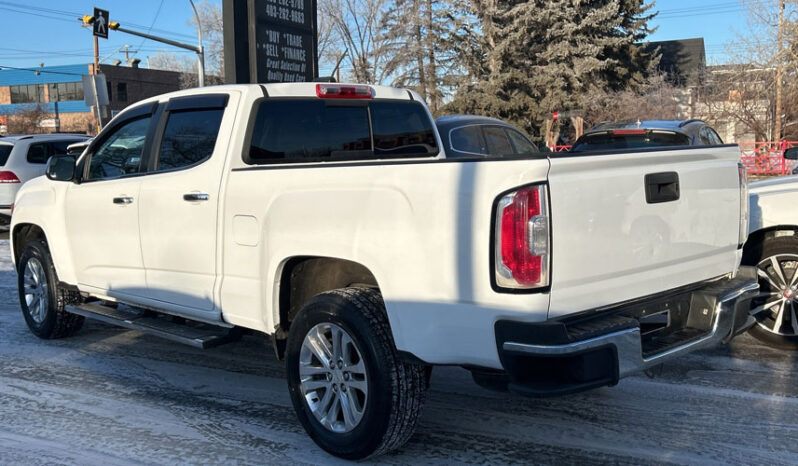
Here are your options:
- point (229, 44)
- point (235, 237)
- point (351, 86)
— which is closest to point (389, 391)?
point (235, 237)

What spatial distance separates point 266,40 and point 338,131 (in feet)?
21.3

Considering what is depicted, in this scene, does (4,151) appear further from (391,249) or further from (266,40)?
(391,249)

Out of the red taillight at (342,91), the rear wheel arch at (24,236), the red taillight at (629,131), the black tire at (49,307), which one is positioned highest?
the red taillight at (342,91)

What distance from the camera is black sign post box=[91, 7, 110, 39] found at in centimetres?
2238

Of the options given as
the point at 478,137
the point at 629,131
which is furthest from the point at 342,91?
the point at 478,137

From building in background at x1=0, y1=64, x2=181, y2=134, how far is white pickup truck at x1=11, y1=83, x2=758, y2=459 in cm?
6100

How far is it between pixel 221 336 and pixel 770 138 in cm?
3176

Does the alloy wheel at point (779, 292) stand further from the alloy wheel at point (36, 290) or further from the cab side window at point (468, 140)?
the alloy wheel at point (36, 290)

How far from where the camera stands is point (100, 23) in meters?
22.5

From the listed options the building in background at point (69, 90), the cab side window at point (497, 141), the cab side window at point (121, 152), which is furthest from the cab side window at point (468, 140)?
the building in background at point (69, 90)

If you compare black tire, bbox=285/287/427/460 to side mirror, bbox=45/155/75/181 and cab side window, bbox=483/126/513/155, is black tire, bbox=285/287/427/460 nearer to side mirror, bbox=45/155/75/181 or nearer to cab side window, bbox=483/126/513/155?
side mirror, bbox=45/155/75/181

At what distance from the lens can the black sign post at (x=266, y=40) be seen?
1055 cm

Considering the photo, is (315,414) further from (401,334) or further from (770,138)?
(770,138)

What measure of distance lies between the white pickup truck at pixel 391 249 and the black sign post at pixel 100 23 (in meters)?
19.1
